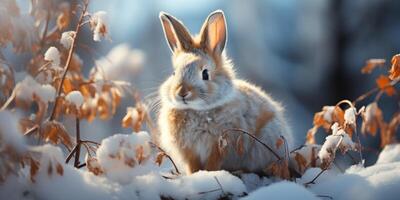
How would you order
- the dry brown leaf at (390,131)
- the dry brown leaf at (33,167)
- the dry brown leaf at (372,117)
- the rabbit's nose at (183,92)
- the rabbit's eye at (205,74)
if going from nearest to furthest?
the dry brown leaf at (33,167) → the rabbit's nose at (183,92) → the rabbit's eye at (205,74) → the dry brown leaf at (372,117) → the dry brown leaf at (390,131)

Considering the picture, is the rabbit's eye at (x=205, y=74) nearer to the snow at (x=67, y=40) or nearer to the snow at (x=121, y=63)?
the snow at (x=67, y=40)

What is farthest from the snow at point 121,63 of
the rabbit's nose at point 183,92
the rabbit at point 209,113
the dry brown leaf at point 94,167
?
the dry brown leaf at point 94,167

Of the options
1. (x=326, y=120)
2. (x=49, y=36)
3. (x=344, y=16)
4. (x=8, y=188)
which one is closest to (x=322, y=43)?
(x=344, y=16)

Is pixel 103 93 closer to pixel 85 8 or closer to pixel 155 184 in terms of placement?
pixel 85 8

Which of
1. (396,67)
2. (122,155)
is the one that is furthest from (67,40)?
(396,67)

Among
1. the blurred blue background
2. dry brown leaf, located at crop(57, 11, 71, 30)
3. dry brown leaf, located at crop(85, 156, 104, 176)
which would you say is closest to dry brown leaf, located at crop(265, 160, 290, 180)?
dry brown leaf, located at crop(85, 156, 104, 176)

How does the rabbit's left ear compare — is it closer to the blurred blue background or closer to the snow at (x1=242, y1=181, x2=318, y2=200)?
the snow at (x1=242, y1=181, x2=318, y2=200)
